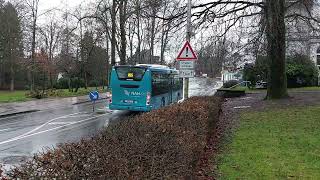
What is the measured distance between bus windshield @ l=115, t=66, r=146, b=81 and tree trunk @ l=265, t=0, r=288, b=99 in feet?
22.4

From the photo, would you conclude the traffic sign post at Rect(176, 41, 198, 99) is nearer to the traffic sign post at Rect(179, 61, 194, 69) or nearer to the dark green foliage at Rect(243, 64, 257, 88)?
the traffic sign post at Rect(179, 61, 194, 69)

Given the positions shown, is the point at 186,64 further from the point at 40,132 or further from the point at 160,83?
the point at 160,83

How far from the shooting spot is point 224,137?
41.7 feet

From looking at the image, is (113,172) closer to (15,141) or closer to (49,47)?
(15,141)

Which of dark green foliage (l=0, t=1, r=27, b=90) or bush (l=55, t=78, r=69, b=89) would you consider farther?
bush (l=55, t=78, r=69, b=89)

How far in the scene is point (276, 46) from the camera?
2497 cm

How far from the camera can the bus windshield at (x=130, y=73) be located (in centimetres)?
2377

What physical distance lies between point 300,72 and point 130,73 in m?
29.6

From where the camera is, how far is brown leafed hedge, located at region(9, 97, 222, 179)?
382 cm

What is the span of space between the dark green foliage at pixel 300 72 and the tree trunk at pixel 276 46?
2213 cm

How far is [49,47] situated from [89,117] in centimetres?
4797

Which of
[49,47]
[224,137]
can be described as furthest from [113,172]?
[49,47]

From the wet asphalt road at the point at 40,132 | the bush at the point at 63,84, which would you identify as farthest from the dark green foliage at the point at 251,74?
the wet asphalt road at the point at 40,132

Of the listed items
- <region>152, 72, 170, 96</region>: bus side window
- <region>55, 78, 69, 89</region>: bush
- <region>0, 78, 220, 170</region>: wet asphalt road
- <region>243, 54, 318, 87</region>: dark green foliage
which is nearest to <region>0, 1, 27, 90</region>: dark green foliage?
<region>55, 78, 69, 89</region>: bush
